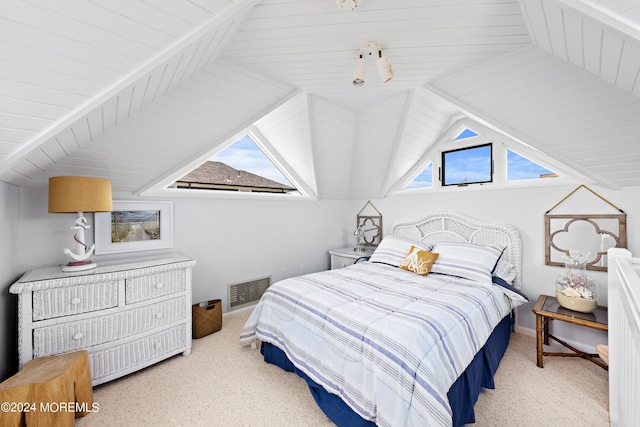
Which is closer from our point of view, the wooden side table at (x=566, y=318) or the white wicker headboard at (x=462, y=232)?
the wooden side table at (x=566, y=318)

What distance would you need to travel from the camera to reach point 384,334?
1512 mm

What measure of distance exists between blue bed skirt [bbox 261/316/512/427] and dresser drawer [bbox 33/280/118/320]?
136 cm

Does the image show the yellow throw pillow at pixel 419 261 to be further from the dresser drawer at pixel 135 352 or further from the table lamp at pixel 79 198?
the table lamp at pixel 79 198

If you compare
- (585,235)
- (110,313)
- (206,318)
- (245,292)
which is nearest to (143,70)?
(110,313)

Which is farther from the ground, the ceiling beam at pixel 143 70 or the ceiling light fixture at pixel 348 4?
the ceiling light fixture at pixel 348 4

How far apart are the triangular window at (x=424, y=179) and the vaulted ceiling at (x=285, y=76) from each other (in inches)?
30.1

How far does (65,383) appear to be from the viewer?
1.52 m

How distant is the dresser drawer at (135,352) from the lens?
6.34 ft

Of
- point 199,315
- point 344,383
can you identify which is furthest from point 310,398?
point 199,315

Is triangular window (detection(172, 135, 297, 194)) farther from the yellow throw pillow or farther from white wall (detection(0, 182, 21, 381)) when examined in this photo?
the yellow throw pillow

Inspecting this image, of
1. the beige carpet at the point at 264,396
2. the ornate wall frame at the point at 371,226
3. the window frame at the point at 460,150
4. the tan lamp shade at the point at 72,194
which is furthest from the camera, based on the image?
the ornate wall frame at the point at 371,226

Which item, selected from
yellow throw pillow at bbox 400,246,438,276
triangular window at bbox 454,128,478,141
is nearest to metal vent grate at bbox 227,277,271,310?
yellow throw pillow at bbox 400,246,438,276

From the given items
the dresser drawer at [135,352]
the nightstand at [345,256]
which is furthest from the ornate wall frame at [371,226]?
the dresser drawer at [135,352]

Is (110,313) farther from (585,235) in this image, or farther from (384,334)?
(585,235)
